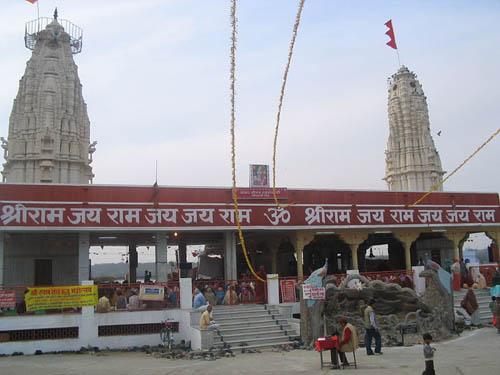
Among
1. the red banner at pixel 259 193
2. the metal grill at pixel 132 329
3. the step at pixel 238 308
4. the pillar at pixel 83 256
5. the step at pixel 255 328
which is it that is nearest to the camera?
the step at pixel 255 328

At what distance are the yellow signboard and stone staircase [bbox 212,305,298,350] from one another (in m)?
4.54

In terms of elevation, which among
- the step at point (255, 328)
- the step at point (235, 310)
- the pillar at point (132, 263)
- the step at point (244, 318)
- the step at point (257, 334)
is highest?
the pillar at point (132, 263)

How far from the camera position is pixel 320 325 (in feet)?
54.9

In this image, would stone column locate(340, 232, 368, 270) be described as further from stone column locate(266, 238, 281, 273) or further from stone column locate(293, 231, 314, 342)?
stone column locate(266, 238, 281, 273)

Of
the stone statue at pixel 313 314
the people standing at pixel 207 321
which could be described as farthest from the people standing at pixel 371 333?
the people standing at pixel 207 321

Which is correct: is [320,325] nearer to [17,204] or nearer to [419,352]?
[419,352]

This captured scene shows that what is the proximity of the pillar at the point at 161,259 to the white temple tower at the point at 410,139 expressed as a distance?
3644 centimetres

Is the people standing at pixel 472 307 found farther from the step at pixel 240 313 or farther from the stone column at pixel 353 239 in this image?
the step at pixel 240 313

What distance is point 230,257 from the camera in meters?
24.1

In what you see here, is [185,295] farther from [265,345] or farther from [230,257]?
[230,257]

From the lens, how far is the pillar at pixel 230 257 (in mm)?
23859

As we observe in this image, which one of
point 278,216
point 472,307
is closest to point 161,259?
point 278,216

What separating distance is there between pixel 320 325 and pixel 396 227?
1173cm

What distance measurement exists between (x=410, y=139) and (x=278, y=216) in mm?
34340
